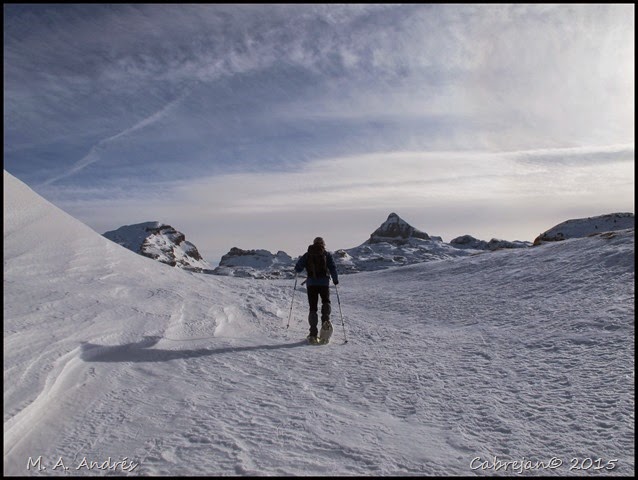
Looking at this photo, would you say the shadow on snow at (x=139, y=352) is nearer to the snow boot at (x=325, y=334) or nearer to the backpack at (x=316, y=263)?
the snow boot at (x=325, y=334)

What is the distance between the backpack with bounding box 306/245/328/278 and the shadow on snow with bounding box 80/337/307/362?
2308 millimetres

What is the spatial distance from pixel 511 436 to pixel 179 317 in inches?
275

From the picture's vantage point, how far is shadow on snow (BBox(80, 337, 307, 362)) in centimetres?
629

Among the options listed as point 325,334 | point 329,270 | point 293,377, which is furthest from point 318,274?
point 293,377

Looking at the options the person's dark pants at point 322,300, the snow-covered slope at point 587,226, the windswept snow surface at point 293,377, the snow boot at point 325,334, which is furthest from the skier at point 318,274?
the snow-covered slope at point 587,226

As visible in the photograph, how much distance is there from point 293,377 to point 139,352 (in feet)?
8.84

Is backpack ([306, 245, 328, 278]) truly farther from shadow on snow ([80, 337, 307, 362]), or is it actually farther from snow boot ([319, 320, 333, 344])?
shadow on snow ([80, 337, 307, 362])

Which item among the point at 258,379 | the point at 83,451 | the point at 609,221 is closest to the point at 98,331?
the point at 258,379

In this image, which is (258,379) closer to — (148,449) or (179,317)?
(148,449)

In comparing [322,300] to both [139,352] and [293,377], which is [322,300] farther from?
[139,352]

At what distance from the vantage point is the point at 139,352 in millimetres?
6797

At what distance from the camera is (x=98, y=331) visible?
7.05m

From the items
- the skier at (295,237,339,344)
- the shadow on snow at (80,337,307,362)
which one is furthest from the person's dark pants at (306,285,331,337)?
the shadow on snow at (80,337,307,362)

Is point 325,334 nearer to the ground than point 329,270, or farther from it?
nearer to the ground
